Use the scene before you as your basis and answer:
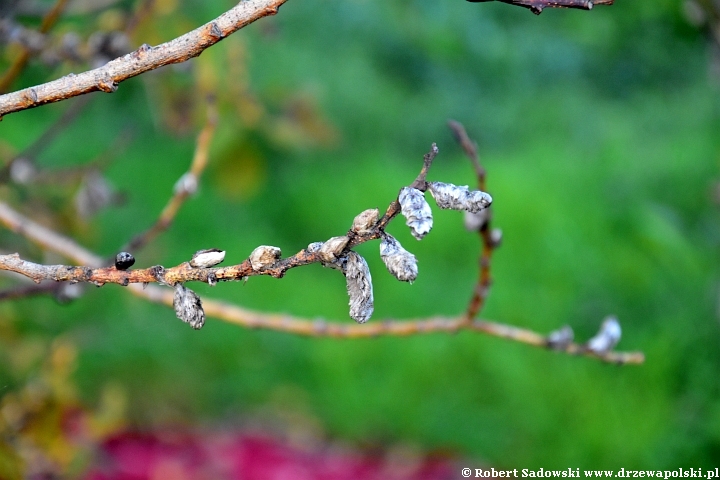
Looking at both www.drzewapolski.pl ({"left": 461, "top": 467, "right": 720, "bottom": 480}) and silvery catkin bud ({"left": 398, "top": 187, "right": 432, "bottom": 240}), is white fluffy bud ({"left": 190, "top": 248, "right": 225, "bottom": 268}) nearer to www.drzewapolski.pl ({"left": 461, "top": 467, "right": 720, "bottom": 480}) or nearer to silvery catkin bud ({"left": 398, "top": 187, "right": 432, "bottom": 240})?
silvery catkin bud ({"left": 398, "top": 187, "right": 432, "bottom": 240})

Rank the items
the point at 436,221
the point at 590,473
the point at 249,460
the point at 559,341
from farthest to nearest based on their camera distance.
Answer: the point at 436,221 < the point at 249,460 < the point at 590,473 < the point at 559,341

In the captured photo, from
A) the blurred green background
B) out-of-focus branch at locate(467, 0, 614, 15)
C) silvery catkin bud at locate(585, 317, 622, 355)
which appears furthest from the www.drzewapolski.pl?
out-of-focus branch at locate(467, 0, 614, 15)

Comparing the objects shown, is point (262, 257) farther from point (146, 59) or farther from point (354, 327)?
point (354, 327)

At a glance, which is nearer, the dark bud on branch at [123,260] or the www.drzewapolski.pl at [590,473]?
the dark bud on branch at [123,260]

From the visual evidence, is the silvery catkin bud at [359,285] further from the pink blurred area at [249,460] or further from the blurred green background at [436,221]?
the pink blurred area at [249,460]

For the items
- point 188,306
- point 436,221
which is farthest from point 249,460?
point 188,306

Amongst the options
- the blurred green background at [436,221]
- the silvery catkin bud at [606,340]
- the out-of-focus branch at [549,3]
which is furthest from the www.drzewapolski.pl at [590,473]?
the out-of-focus branch at [549,3]
